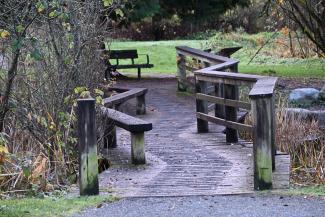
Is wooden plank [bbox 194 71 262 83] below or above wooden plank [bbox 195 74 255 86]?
above

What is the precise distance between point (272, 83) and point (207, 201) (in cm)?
237

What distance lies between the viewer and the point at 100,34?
10.5m

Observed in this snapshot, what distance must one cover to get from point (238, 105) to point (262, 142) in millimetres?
2549

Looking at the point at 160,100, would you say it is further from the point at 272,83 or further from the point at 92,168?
the point at 92,168

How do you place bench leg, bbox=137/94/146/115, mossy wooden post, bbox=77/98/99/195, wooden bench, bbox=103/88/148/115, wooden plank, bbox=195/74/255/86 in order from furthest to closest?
bench leg, bbox=137/94/146/115
wooden bench, bbox=103/88/148/115
wooden plank, bbox=195/74/255/86
mossy wooden post, bbox=77/98/99/195

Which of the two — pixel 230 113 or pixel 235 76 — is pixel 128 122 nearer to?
pixel 235 76

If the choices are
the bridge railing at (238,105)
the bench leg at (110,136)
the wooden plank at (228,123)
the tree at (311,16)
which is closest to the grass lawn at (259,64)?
the tree at (311,16)

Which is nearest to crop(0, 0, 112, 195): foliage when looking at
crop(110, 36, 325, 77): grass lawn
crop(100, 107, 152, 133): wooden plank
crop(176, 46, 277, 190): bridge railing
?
crop(100, 107, 152, 133): wooden plank

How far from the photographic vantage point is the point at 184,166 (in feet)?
31.1

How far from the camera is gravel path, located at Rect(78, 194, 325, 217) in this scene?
6812mm

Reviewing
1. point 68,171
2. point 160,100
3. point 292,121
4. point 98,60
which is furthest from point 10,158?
point 160,100

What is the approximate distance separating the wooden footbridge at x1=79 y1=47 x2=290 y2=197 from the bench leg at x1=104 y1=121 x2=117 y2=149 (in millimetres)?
15

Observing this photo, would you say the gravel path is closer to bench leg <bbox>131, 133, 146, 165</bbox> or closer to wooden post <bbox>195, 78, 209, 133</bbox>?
bench leg <bbox>131, 133, 146, 165</bbox>

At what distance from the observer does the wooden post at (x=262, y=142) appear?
25.7 ft
